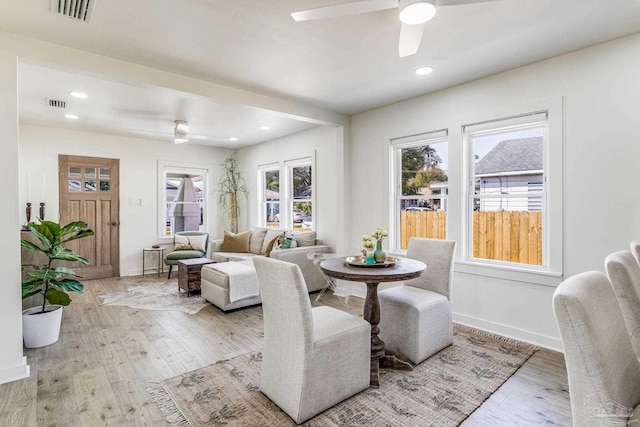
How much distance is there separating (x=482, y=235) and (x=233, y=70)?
3.06 metres

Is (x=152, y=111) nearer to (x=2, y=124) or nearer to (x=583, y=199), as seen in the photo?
(x=2, y=124)

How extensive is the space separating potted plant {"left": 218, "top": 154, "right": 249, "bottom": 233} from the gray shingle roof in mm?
5181

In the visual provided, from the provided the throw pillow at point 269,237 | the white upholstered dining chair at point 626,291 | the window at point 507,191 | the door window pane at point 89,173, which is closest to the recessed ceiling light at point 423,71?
the window at point 507,191

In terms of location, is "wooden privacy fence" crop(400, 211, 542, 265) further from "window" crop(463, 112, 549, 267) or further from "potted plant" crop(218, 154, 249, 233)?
"potted plant" crop(218, 154, 249, 233)

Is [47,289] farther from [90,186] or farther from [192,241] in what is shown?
[90,186]

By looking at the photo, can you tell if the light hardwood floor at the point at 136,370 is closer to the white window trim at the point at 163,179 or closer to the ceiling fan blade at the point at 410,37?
the ceiling fan blade at the point at 410,37

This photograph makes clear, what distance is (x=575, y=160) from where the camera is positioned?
2832mm

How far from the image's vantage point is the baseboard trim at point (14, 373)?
7.89 feet

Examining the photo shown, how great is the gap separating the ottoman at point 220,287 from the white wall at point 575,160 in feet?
8.21

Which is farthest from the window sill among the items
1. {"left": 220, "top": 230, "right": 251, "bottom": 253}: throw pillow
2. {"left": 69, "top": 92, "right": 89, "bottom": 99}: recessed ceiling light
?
{"left": 69, "top": 92, "right": 89, "bottom": 99}: recessed ceiling light

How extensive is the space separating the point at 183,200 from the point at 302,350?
5815 millimetres

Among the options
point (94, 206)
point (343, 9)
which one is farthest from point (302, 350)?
point (94, 206)

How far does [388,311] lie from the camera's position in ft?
9.34

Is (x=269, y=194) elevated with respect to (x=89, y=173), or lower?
lower
